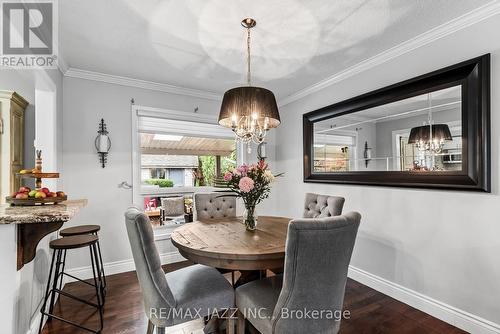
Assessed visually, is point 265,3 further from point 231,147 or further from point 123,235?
point 123,235

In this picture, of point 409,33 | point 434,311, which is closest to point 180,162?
point 409,33

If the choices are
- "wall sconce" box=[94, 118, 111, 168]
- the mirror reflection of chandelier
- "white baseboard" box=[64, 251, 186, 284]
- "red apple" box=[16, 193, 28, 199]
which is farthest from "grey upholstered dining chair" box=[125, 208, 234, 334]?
the mirror reflection of chandelier

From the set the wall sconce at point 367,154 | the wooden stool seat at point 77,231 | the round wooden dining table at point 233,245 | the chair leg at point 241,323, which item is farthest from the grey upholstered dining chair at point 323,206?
the wooden stool seat at point 77,231

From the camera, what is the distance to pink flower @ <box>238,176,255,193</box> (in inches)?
75.4

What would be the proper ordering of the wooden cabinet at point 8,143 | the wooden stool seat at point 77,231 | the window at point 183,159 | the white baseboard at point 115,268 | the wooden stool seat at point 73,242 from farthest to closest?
the window at point 183,159 < the white baseboard at point 115,268 < the wooden cabinet at point 8,143 < the wooden stool seat at point 77,231 < the wooden stool seat at point 73,242

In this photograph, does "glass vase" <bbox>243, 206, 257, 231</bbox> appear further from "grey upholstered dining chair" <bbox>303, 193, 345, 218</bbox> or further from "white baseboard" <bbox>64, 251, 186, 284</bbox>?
"white baseboard" <bbox>64, 251, 186, 284</bbox>

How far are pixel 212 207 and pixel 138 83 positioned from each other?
6.30 ft

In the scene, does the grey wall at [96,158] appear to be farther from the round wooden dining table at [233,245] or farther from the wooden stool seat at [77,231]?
the round wooden dining table at [233,245]

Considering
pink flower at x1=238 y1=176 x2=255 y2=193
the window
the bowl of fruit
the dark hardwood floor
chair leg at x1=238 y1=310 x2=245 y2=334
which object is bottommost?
the dark hardwood floor

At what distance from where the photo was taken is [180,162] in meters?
3.62

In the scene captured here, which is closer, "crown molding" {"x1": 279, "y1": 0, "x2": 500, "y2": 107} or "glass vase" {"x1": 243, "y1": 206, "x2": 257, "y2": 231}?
"crown molding" {"x1": 279, "y1": 0, "x2": 500, "y2": 107}

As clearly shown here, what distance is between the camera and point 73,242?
198cm

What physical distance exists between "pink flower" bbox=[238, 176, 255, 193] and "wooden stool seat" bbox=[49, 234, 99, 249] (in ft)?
4.54

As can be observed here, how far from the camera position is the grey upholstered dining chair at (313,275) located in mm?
1137
